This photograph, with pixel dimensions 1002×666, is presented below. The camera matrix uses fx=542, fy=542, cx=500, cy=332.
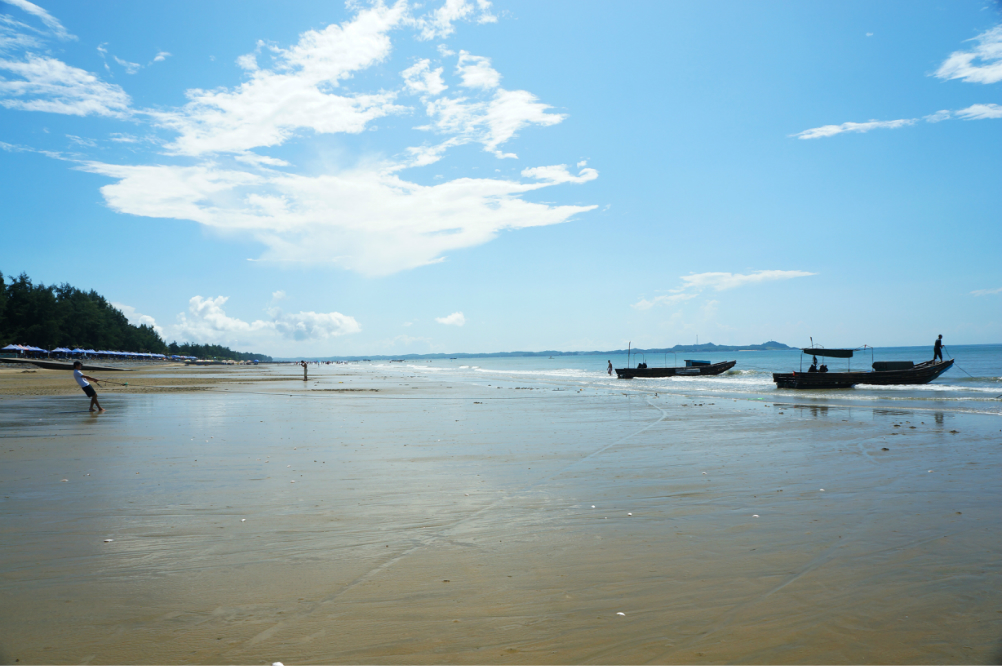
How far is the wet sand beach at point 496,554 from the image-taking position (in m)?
3.88

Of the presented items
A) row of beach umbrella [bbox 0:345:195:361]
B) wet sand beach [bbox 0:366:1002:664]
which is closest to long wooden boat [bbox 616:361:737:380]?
wet sand beach [bbox 0:366:1002:664]

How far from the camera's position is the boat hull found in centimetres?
3644

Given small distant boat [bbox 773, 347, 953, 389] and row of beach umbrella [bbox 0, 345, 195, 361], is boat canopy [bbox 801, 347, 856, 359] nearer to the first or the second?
small distant boat [bbox 773, 347, 953, 389]

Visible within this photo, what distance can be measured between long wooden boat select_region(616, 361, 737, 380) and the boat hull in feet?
66.4

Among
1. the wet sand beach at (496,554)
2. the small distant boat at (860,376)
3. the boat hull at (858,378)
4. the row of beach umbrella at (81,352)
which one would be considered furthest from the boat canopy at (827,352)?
the row of beach umbrella at (81,352)

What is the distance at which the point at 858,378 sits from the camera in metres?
37.5

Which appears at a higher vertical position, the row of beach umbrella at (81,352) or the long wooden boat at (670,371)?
the row of beach umbrella at (81,352)

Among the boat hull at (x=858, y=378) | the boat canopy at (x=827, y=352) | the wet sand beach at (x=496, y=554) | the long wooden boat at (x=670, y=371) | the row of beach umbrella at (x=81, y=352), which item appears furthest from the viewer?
the row of beach umbrella at (x=81, y=352)

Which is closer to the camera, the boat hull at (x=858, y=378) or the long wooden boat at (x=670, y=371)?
the boat hull at (x=858, y=378)

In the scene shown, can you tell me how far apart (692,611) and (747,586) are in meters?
0.79

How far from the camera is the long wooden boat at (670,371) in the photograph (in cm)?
5788

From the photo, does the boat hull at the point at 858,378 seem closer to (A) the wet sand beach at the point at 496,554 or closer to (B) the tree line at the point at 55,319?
(A) the wet sand beach at the point at 496,554

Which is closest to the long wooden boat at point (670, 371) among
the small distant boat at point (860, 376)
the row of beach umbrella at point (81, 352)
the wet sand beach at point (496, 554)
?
the small distant boat at point (860, 376)

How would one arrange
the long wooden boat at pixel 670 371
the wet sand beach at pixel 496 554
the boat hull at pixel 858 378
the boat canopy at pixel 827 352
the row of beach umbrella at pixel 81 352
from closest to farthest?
the wet sand beach at pixel 496 554 < the boat hull at pixel 858 378 < the boat canopy at pixel 827 352 < the long wooden boat at pixel 670 371 < the row of beach umbrella at pixel 81 352
